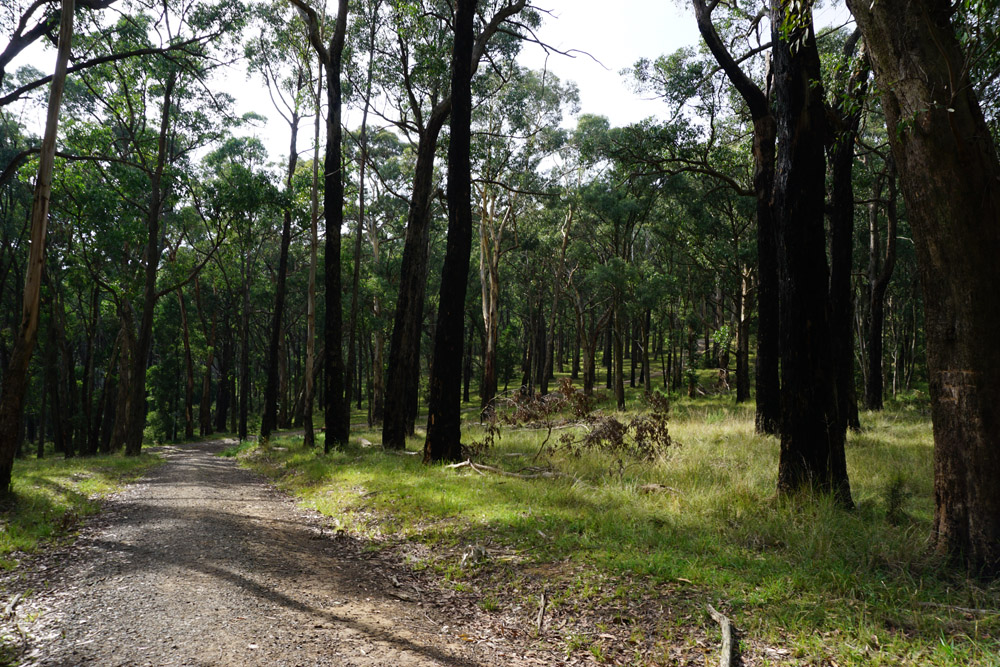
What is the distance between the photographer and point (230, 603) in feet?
13.4

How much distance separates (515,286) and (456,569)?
131ft

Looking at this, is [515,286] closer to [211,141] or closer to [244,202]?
[211,141]

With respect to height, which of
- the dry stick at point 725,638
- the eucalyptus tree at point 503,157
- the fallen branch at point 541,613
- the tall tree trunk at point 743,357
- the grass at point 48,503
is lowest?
the grass at point 48,503

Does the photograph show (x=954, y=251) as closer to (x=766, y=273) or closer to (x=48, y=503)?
(x=766, y=273)

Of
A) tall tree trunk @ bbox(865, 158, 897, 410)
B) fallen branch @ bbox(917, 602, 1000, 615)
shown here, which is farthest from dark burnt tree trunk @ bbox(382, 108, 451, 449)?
tall tree trunk @ bbox(865, 158, 897, 410)

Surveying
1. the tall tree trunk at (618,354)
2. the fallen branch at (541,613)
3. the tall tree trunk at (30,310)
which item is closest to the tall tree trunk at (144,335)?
the tall tree trunk at (30,310)

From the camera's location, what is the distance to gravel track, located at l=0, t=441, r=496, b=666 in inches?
134

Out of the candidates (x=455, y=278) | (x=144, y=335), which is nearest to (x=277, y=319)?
(x=144, y=335)

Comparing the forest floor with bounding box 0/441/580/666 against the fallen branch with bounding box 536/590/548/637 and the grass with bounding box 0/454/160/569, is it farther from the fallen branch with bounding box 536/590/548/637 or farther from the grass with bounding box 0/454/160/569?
the grass with bounding box 0/454/160/569

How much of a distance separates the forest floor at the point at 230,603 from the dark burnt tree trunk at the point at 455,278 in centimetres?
356

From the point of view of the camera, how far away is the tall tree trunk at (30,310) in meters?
7.50

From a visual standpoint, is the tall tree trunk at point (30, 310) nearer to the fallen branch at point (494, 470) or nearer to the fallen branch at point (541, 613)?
the fallen branch at point (494, 470)

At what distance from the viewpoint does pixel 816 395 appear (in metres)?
6.16

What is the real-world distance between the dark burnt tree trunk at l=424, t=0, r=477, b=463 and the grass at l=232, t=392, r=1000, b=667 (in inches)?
31.6
